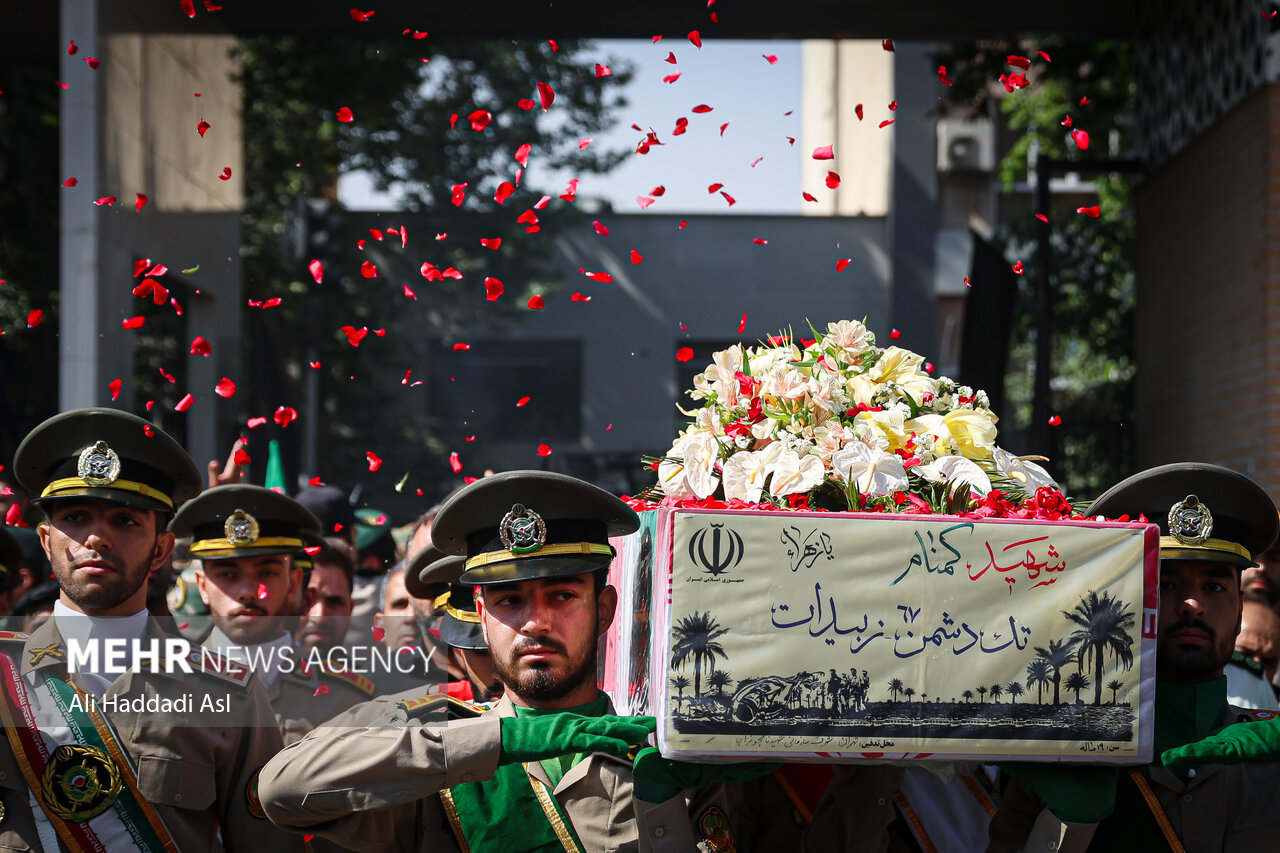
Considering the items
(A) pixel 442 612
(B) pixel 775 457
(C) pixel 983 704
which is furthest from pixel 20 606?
(C) pixel 983 704

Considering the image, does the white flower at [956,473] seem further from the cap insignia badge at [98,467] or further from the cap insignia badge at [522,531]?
the cap insignia badge at [98,467]

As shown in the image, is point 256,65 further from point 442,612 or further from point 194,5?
point 442,612

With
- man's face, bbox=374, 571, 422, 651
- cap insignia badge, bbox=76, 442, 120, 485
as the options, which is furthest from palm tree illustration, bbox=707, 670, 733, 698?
man's face, bbox=374, 571, 422, 651

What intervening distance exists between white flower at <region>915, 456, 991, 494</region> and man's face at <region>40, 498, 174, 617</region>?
199 centimetres

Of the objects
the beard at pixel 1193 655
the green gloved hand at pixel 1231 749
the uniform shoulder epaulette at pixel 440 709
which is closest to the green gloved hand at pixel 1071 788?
the green gloved hand at pixel 1231 749

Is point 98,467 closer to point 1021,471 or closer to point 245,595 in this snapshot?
point 245,595

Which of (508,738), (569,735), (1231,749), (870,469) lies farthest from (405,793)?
(1231,749)

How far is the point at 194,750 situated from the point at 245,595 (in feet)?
4.57

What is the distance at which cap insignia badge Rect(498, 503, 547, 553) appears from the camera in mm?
2908

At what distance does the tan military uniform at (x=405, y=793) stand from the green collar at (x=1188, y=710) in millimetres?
1094

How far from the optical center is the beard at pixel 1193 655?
9.92ft

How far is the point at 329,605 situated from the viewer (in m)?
5.39

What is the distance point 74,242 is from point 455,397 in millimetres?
7722

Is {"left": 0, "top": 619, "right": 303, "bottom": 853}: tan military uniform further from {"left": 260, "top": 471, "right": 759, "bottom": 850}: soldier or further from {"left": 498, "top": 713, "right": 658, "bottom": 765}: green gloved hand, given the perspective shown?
{"left": 498, "top": 713, "right": 658, "bottom": 765}: green gloved hand
